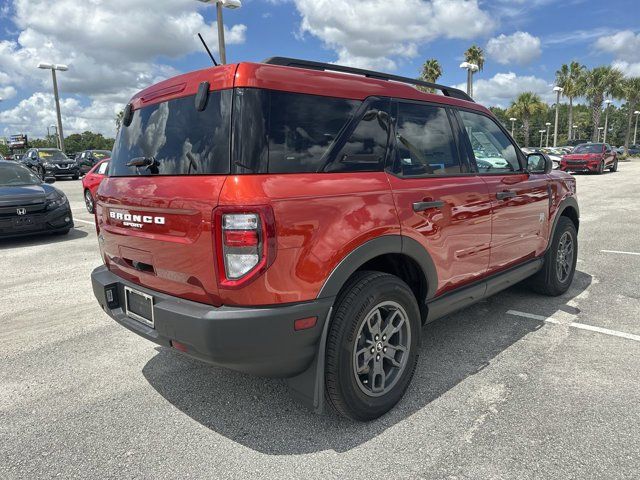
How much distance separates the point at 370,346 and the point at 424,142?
1.39 meters

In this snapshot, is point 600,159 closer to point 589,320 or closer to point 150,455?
point 589,320

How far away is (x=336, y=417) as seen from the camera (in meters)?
2.68

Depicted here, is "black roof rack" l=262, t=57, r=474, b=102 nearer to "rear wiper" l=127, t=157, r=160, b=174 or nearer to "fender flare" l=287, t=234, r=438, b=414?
"rear wiper" l=127, t=157, r=160, b=174

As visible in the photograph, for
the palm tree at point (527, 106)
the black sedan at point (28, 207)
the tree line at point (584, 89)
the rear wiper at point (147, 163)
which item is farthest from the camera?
the palm tree at point (527, 106)

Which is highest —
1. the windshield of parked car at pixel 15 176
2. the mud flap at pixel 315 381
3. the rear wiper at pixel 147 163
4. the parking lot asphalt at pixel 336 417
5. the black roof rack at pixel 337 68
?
the black roof rack at pixel 337 68

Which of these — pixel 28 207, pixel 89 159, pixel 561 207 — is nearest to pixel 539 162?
pixel 561 207

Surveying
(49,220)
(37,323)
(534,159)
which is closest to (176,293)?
(37,323)

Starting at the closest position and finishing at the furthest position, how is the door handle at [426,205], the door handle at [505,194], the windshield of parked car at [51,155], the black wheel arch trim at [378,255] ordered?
the black wheel arch trim at [378,255] → the door handle at [426,205] → the door handle at [505,194] → the windshield of parked car at [51,155]

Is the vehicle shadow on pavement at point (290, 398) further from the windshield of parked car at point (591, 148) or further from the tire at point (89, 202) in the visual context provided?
the windshield of parked car at point (591, 148)

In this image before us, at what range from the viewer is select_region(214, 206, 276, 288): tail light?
2.08m

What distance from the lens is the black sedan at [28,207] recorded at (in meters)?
7.60

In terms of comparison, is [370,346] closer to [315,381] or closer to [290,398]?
[315,381]

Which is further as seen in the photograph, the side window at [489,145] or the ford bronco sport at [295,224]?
the side window at [489,145]

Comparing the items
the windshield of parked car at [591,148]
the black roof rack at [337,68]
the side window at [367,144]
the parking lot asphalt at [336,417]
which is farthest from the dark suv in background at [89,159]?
the side window at [367,144]
